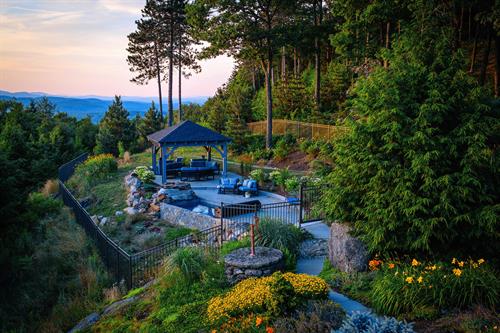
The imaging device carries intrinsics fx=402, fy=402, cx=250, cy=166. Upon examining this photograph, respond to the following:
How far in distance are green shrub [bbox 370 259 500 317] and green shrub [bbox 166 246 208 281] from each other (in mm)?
3778

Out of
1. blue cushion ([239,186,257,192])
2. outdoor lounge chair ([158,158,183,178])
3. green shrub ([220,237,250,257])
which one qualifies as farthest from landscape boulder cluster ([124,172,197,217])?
green shrub ([220,237,250,257])

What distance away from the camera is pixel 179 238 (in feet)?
37.2

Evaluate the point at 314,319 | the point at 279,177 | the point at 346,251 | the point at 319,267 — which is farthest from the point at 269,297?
the point at 279,177

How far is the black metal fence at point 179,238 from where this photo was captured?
1025cm

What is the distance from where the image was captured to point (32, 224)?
14.9 m

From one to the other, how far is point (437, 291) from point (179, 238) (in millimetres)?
7169

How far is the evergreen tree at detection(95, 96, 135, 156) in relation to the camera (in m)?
36.3

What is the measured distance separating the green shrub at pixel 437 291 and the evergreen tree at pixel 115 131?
110 feet

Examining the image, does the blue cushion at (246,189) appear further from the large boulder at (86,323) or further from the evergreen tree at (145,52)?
the evergreen tree at (145,52)

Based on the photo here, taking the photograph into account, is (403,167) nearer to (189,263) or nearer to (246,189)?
(189,263)

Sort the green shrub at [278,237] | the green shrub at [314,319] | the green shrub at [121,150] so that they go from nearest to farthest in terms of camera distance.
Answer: the green shrub at [314,319] → the green shrub at [278,237] → the green shrub at [121,150]

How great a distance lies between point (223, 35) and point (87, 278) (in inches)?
734

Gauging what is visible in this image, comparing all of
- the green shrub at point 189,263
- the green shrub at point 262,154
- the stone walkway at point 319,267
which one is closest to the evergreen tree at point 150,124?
the green shrub at point 262,154

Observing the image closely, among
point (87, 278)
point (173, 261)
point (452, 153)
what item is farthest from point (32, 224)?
point (452, 153)
